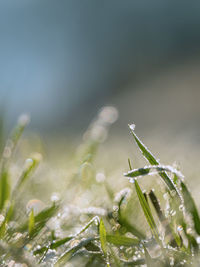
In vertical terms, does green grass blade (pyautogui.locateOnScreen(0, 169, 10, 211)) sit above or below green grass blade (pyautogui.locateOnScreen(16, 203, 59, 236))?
above

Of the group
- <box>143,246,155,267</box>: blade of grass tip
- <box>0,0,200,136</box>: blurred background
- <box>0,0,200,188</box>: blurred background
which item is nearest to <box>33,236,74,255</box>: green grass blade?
<box>143,246,155,267</box>: blade of grass tip

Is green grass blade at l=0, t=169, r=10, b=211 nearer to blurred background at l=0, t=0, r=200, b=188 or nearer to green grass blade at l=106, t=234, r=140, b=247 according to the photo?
green grass blade at l=106, t=234, r=140, b=247

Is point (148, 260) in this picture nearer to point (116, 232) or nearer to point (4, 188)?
point (116, 232)

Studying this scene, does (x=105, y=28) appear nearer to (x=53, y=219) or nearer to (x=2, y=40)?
(x=2, y=40)

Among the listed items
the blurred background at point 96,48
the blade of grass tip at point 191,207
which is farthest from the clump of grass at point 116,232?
the blurred background at point 96,48

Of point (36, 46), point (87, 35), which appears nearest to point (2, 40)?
point (36, 46)

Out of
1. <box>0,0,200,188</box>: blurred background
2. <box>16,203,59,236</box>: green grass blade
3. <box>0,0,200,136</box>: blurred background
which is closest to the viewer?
<box>16,203,59,236</box>: green grass blade

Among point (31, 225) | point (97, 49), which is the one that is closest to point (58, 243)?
point (31, 225)
